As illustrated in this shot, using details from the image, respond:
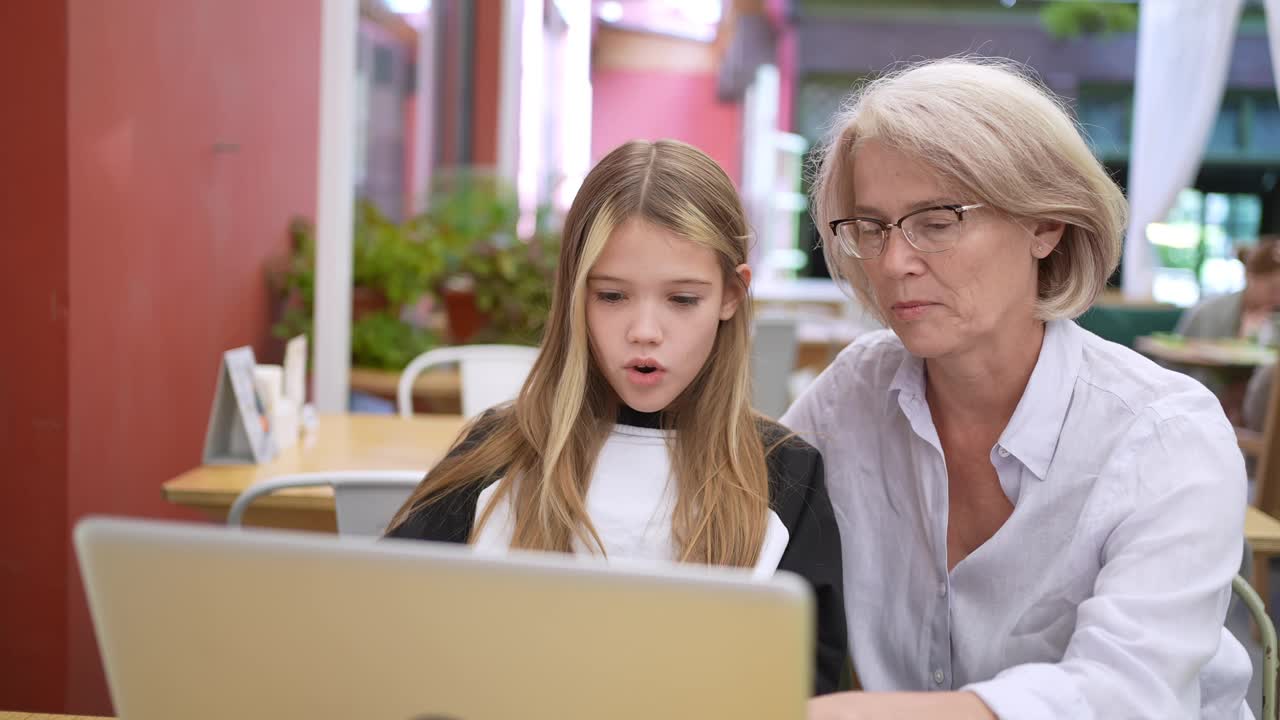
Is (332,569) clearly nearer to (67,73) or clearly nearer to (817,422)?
(817,422)

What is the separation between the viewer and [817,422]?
1527mm

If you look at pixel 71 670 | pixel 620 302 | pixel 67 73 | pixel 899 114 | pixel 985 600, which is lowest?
pixel 71 670

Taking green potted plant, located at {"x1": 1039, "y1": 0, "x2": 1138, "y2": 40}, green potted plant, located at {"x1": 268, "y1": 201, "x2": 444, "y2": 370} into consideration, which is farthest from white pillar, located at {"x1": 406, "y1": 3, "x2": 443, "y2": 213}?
green potted plant, located at {"x1": 1039, "y1": 0, "x2": 1138, "y2": 40}

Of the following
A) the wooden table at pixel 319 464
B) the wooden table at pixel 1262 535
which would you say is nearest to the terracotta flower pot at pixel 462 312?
the wooden table at pixel 319 464

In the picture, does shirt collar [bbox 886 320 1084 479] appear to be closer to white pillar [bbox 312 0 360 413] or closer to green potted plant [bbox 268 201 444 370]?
white pillar [bbox 312 0 360 413]

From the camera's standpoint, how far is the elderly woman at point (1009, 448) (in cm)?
111

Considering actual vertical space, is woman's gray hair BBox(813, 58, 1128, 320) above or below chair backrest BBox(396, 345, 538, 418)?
above

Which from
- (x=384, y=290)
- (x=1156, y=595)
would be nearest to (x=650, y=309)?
(x=1156, y=595)

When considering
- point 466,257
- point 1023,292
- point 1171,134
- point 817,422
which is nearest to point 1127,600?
point 1023,292

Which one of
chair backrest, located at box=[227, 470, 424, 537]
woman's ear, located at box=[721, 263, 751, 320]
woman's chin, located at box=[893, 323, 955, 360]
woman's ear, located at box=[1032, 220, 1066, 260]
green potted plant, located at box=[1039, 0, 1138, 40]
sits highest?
green potted plant, located at box=[1039, 0, 1138, 40]

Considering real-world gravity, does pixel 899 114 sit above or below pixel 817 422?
above

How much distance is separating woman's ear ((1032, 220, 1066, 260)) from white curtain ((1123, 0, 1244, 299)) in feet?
21.0

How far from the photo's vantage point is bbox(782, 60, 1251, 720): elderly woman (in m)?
1.11

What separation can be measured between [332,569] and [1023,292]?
0.95 meters
